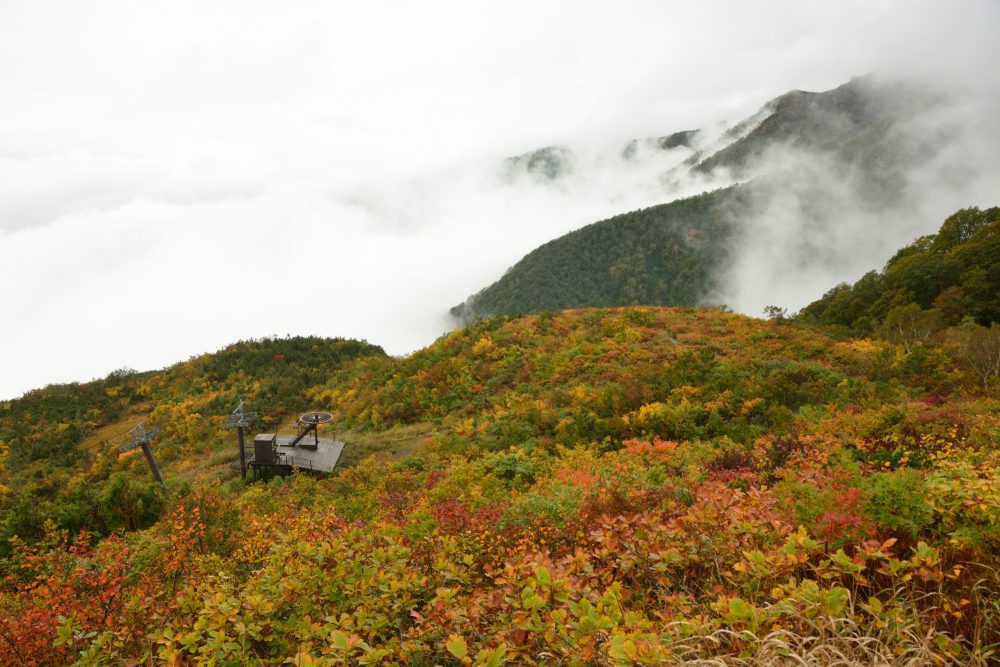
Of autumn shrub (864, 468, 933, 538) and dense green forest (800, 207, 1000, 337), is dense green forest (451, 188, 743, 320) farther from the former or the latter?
autumn shrub (864, 468, 933, 538)

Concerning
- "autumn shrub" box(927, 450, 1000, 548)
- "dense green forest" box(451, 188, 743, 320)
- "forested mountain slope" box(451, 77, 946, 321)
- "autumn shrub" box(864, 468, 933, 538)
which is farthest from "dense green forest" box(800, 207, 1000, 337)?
"dense green forest" box(451, 188, 743, 320)

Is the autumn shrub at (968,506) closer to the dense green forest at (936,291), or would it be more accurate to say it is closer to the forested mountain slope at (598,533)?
the forested mountain slope at (598,533)

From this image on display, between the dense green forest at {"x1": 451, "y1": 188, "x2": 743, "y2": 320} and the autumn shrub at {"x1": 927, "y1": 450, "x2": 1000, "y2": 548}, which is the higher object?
the dense green forest at {"x1": 451, "y1": 188, "x2": 743, "y2": 320}

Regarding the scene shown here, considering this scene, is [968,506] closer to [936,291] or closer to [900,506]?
[900,506]

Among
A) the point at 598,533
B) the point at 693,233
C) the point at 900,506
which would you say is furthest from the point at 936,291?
the point at 693,233

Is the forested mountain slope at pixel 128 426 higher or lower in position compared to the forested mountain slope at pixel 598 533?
higher

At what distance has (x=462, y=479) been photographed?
443 inches

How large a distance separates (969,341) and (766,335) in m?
6.23

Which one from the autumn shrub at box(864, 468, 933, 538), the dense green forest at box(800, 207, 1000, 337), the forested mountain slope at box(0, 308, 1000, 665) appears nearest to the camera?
the forested mountain slope at box(0, 308, 1000, 665)

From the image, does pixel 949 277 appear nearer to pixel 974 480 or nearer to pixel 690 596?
pixel 974 480

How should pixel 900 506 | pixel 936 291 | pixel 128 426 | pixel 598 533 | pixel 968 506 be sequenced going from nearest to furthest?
pixel 968 506 → pixel 900 506 → pixel 598 533 → pixel 128 426 → pixel 936 291

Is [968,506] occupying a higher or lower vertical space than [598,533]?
lower

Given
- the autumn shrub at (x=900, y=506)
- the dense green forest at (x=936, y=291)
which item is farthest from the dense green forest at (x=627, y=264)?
the autumn shrub at (x=900, y=506)

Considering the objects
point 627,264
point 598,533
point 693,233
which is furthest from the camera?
point 693,233
